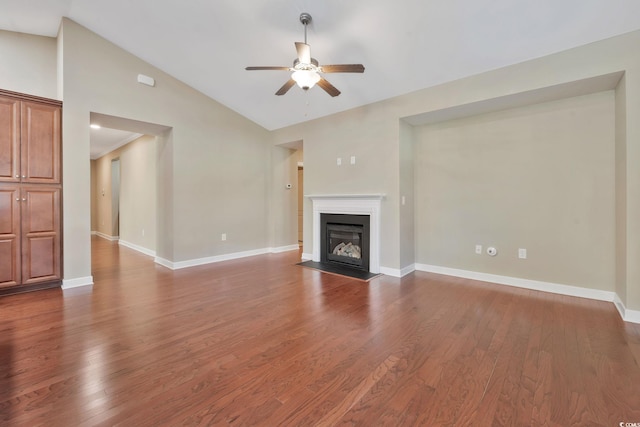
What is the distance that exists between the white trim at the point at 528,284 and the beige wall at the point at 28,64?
6.01 metres

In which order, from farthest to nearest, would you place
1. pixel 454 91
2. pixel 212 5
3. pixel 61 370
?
pixel 454 91 < pixel 212 5 < pixel 61 370

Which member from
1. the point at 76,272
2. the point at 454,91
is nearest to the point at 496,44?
the point at 454,91

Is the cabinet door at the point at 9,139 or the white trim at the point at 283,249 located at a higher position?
the cabinet door at the point at 9,139

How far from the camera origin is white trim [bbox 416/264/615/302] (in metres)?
Result: 3.06

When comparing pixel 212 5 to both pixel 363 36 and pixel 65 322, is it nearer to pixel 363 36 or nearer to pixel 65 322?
pixel 363 36

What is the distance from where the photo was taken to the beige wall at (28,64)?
363 centimetres

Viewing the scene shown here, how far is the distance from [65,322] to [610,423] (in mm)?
3843

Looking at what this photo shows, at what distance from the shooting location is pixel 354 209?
448 centimetres

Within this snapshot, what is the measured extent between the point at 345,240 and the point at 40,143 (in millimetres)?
4225

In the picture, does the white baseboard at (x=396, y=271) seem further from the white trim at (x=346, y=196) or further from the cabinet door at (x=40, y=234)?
the cabinet door at (x=40, y=234)

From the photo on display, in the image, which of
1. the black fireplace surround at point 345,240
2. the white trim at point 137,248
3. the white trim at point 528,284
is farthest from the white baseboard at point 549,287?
the white trim at point 137,248

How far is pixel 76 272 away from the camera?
3.55 meters

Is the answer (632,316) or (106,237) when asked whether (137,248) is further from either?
(632,316)

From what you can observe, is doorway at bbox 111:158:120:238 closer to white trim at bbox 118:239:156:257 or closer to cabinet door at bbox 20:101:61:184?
white trim at bbox 118:239:156:257
